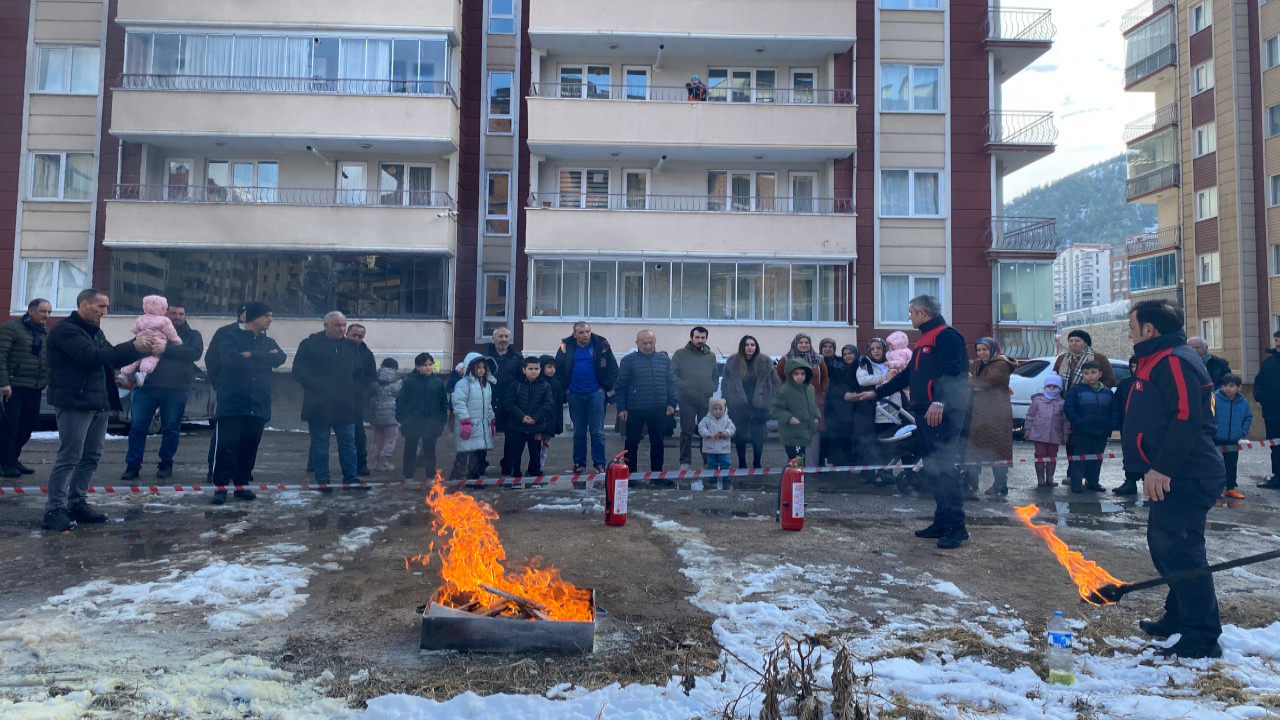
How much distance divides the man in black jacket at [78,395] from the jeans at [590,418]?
4.88 meters

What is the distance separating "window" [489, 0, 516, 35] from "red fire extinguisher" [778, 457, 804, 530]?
19.4 metres

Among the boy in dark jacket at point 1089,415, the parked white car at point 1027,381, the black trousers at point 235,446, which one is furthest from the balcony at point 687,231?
the black trousers at point 235,446

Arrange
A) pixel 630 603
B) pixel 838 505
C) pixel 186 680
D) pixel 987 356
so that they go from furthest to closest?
pixel 987 356, pixel 838 505, pixel 630 603, pixel 186 680

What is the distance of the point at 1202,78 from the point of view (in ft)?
104

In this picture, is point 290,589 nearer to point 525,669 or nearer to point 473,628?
point 473,628

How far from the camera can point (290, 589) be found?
517 cm

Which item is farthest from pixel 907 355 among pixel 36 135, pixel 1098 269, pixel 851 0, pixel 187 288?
pixel 1098 269

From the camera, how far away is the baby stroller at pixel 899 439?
32.3ft

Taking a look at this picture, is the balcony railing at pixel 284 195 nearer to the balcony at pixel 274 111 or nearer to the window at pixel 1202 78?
the balcony at pixel 274 111

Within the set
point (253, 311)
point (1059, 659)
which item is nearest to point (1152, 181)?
point (253, 311)

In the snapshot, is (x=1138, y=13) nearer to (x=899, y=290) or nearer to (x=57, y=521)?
(x=899, y=290)

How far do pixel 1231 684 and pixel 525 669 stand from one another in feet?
11.0

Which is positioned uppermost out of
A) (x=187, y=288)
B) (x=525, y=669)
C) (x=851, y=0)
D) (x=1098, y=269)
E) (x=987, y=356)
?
(x=1098, y=269)

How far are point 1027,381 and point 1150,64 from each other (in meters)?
26.7
